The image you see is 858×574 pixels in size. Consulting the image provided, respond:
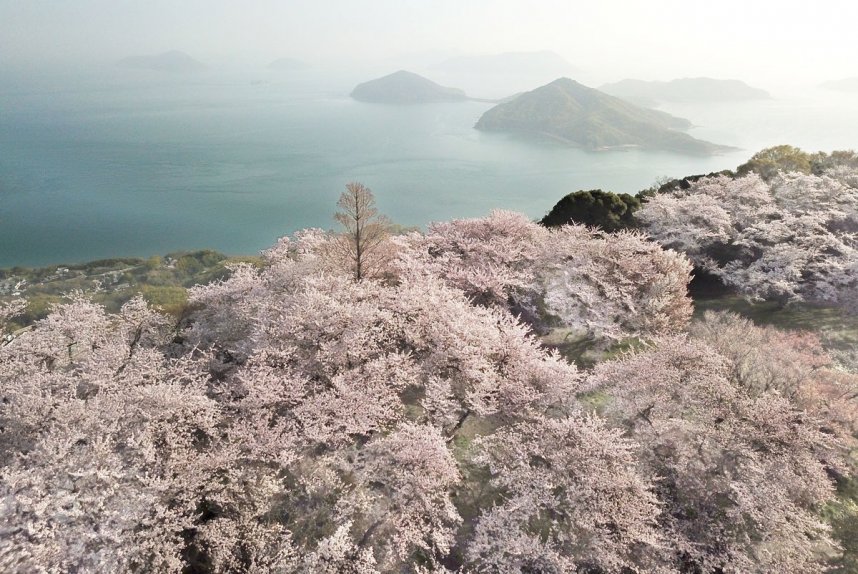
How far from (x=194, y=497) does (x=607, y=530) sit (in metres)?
13.0

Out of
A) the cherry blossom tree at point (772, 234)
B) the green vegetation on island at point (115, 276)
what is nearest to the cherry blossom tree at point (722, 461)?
the cherry blossom tree at point (772, 234)

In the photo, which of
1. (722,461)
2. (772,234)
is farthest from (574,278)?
(772,234)

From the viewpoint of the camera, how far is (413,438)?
578 inches

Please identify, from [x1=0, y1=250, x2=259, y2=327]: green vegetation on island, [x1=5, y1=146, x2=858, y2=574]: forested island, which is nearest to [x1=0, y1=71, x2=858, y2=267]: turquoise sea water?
[x1=0, y1=250, x2=259, y2=327]: green vegetation on island

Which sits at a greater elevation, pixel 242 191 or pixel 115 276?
pixel 242 191

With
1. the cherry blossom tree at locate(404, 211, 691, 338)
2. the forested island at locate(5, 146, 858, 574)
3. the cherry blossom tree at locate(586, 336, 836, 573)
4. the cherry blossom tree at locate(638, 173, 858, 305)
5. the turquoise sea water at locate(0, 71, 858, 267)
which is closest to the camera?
the forested island at locate(5, 146, 858, 574)

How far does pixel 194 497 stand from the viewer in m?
13.6

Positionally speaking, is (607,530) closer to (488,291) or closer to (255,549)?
(255,549)

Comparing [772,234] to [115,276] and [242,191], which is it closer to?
[115,276]

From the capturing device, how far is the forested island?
13055 millimetres

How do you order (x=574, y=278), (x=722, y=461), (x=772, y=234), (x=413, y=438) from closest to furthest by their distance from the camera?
(x=413, y=438) → (x=722, y=461) → (x=574, y=278) → (x=772, y=234)

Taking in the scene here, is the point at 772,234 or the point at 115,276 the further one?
the point at 115,276

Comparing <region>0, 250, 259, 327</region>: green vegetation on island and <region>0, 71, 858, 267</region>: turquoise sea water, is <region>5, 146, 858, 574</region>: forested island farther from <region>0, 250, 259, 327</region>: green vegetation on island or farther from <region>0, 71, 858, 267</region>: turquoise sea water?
<region>0, 71, 858, 267</region>: turquoise sea water

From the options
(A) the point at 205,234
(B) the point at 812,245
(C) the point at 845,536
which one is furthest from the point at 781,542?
(A) the point at 205,234
